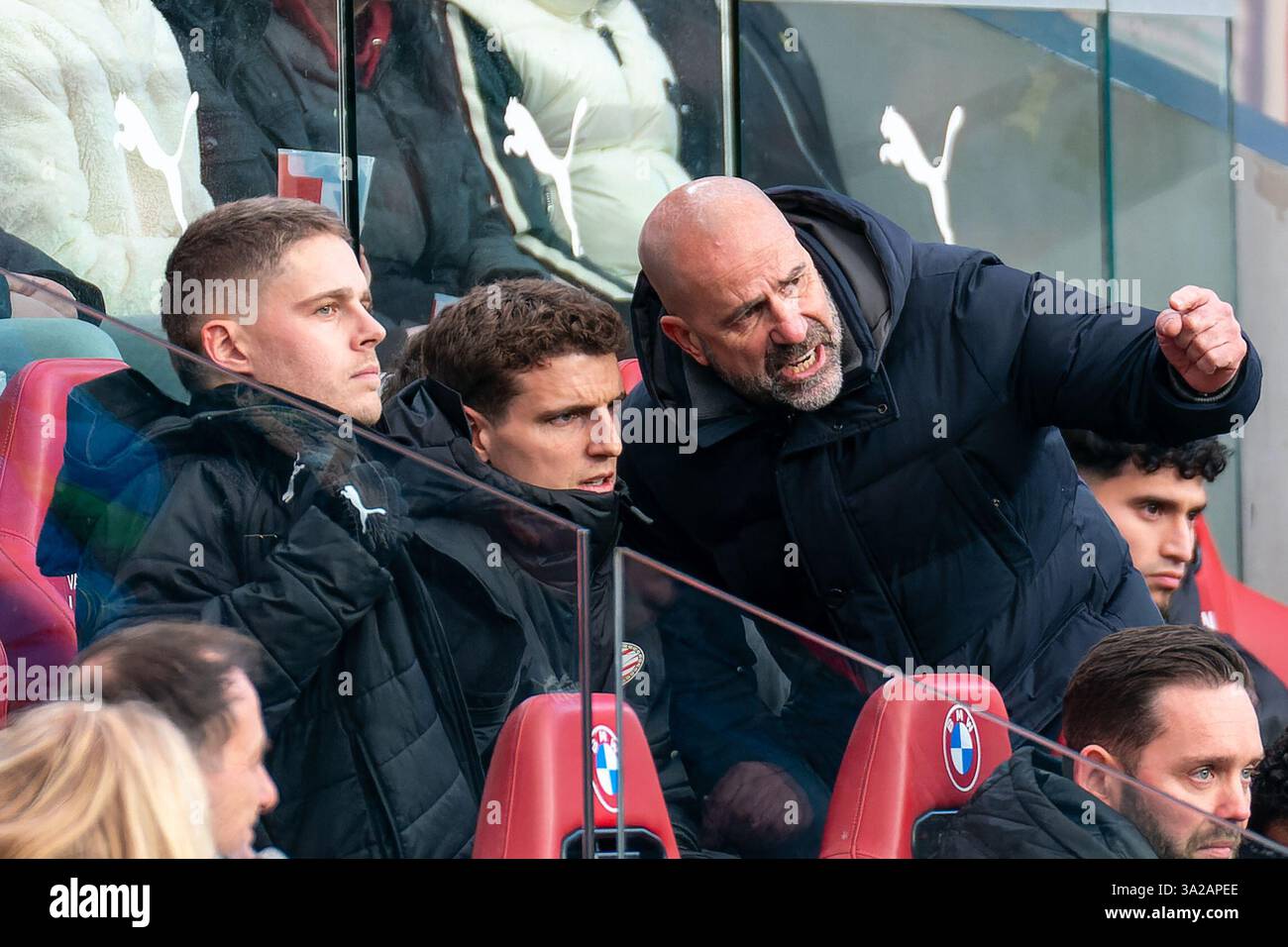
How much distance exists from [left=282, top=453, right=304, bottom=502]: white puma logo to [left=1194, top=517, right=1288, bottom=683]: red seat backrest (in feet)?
8.62

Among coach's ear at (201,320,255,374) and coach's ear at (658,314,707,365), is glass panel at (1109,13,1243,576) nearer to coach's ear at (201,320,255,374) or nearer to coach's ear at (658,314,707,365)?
coach's ear at (658,314,707,365)

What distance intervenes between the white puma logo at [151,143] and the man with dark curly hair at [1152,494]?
2222 mm

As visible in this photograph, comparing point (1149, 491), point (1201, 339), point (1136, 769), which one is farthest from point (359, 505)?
point (1149, 491)

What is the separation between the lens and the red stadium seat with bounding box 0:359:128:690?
147cm

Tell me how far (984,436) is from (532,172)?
92.0 inches

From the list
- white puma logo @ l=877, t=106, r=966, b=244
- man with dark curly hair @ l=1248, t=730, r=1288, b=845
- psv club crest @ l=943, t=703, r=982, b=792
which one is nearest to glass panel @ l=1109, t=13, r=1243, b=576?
white puma logo @ l=877, t=106, r=966, b=244

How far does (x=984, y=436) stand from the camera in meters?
2.46

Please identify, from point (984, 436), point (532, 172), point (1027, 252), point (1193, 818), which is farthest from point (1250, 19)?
point (1193, 818)

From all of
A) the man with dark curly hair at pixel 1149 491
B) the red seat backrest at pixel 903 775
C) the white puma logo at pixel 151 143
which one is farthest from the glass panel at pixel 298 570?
the white puma logo at pixel 151 143

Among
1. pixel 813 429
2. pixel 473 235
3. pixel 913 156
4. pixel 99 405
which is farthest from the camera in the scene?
pixel 913 156

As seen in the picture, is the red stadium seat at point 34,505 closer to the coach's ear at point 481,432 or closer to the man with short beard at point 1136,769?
the man with short beard at point 1136,769

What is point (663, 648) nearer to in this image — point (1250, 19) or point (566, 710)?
point (566, 710)

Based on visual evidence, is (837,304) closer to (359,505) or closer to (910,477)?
(910,477)

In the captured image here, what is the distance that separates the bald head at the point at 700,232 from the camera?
7.97 ft
